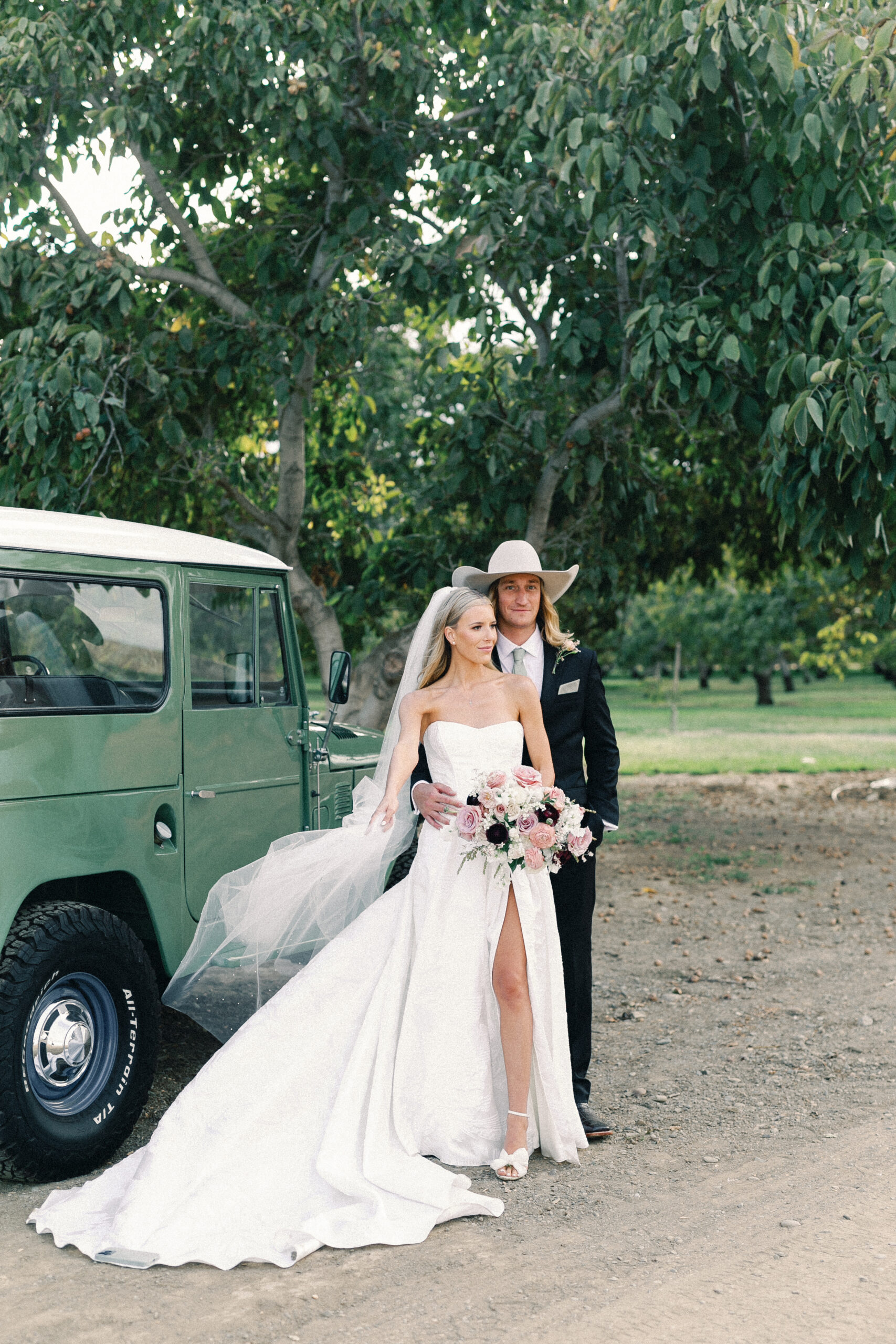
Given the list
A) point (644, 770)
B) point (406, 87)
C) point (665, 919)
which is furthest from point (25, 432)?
point (644, 770)

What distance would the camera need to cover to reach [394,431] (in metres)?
12.1

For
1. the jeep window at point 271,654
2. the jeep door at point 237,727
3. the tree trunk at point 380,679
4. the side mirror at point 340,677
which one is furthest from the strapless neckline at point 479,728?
the tree trunk at point 380,679

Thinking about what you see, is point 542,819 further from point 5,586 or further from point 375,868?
point 5,586

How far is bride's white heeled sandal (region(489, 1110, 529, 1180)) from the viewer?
4.43 m

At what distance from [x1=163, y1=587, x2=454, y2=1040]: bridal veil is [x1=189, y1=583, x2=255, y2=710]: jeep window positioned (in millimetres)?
681

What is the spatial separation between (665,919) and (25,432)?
5866 millimetres

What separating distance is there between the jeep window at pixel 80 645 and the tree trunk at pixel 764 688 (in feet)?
157

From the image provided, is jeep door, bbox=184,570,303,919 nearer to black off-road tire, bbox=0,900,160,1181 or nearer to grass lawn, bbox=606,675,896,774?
black off-road tire, bbox=0,900,160,1181

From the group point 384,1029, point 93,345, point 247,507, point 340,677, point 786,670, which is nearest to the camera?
point 384,1029

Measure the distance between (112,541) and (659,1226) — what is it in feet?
10.4

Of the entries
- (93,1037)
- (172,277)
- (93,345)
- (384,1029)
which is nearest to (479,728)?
(384,1029)

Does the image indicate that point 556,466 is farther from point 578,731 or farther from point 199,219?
point 578,731

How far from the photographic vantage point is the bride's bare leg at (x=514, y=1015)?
14.7 ft

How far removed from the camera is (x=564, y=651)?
5.00 meters
